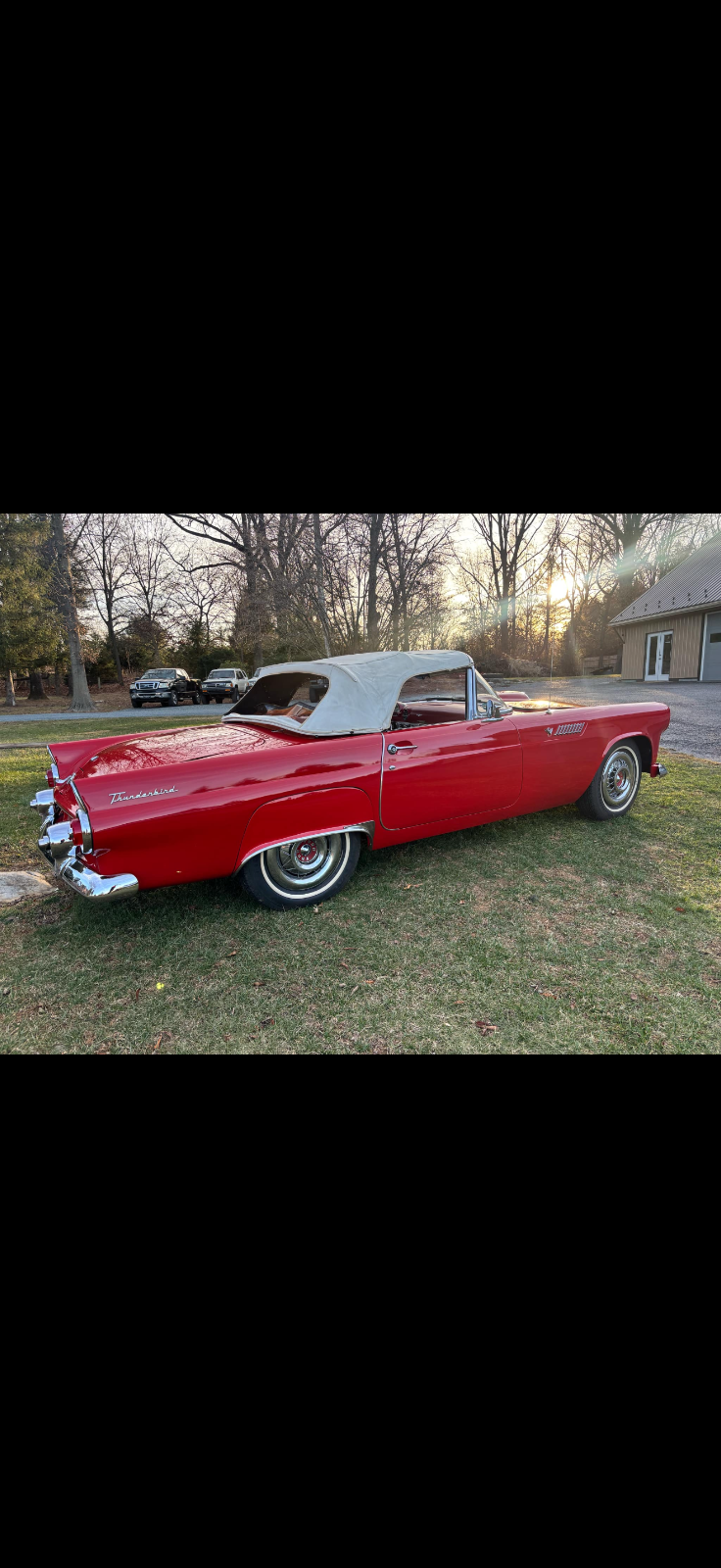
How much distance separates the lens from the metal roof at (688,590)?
19.8m

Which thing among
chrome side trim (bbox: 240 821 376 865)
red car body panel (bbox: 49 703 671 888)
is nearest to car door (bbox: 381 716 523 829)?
red car body panel (bbox: 49 703 671 888)

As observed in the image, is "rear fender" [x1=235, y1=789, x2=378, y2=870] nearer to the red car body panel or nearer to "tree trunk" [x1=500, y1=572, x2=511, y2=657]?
the red car body panel

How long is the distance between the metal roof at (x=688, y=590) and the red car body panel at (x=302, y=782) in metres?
18.0

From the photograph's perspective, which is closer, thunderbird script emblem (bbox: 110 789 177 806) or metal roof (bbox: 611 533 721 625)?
thunderbird script emblem (bbox: 110 789 177 806)

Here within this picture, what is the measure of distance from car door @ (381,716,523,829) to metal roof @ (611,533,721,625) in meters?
18.4

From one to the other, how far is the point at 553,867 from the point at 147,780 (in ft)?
8.77

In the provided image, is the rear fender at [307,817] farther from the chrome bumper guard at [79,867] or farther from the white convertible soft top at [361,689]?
the chrome bumper guard at [79,867]

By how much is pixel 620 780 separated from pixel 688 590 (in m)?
19.2

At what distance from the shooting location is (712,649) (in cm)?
1959

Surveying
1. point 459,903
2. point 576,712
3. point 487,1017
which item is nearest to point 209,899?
point 459,903

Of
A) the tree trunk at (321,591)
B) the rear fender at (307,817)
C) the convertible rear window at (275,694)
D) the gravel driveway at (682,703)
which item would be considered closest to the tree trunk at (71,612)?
the tree trunk at (321,591)

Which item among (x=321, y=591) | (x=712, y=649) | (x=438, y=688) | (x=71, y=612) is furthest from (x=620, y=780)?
(x=71, y=612)

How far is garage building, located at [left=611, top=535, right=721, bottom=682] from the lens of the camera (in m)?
19.6

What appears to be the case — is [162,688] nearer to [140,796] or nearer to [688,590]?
[688,590]
